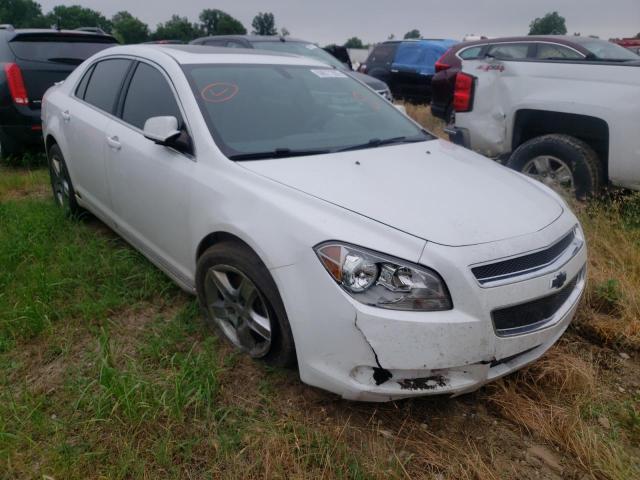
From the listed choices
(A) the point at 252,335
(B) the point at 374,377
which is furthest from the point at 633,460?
(A) the point at 252,335

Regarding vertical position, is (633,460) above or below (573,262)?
below

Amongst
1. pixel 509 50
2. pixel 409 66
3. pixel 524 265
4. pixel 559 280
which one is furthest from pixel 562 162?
pixel 409 66

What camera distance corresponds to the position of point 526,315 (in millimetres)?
2096

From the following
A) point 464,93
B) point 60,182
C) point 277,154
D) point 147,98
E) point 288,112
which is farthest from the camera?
point 464,93

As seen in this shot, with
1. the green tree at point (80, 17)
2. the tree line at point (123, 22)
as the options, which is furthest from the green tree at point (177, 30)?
the green tree at point (80, 17)

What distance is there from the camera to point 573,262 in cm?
233

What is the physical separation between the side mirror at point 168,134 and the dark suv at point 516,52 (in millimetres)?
4611

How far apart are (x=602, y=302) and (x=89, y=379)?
9.43ft

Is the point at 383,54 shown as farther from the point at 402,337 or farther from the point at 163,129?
the point at 402,337

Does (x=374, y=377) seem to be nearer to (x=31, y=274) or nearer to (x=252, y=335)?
(x=252, y=335)

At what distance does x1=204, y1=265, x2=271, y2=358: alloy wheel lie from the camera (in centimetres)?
238

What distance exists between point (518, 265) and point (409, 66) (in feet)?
35.5

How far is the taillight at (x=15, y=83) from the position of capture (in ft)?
19.0

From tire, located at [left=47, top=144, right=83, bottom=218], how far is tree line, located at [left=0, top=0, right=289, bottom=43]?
172 feet
